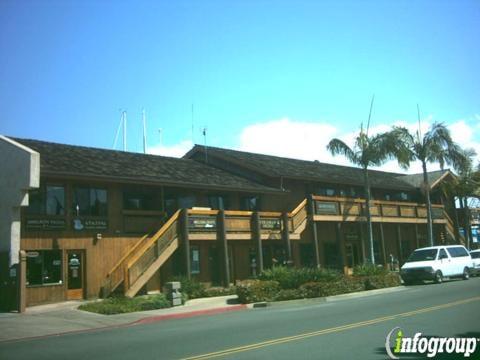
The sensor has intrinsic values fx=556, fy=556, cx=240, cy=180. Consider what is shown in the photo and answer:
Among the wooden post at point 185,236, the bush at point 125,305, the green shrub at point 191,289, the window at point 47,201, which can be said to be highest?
the window at point 47,201

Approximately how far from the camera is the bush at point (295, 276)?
74.9 feet

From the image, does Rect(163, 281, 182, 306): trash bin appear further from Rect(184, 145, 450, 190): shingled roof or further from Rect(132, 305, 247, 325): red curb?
Rect(184, 145, 450, 190): shingled roof

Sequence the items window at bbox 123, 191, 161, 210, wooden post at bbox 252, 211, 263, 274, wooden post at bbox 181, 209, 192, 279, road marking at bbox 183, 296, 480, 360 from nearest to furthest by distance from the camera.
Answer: road marking at bbox 183, 296, 480, 360
wooden post at bbox 181, 209, 192, 279
window at bbox 123, 191, 161, 210
wooden post at bbox 252, 211, 263, 274

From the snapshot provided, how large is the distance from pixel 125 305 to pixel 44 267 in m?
4.82

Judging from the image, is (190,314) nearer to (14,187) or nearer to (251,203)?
(14,187)

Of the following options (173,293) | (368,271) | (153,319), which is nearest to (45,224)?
(173,293)

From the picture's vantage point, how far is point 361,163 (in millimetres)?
32156

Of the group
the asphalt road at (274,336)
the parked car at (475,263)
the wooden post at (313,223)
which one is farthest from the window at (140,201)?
the parked car at (475,263)

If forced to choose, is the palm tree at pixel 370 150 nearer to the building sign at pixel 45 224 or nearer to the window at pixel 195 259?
the window at pixel 195 259

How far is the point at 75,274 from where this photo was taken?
22766 mm

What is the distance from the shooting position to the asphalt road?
31.5ft

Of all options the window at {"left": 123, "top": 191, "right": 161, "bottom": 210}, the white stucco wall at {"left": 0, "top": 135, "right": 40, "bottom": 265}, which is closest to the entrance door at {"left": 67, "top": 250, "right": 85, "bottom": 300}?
the white stucco wall at {"left": 0, "top": 135, "right": 40, "bottom": 265}

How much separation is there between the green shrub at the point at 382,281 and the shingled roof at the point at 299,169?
8919mm

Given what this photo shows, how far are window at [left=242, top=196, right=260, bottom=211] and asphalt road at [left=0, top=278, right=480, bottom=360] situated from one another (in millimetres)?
14829
